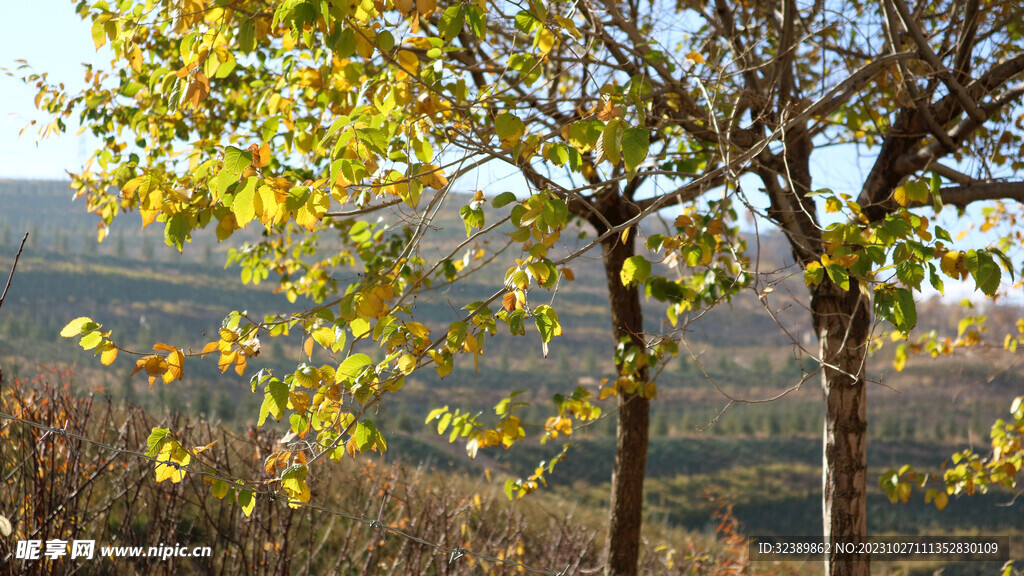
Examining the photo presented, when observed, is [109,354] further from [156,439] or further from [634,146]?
[634,146]

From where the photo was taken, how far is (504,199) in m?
1.95

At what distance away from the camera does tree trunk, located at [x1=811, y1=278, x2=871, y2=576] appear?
129 inches

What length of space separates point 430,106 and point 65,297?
48.0m

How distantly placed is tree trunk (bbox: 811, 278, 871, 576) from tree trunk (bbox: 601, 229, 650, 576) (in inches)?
47.4

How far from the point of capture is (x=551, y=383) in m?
41.4

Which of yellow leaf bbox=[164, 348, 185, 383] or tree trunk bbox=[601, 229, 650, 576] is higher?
yellow leaf bbox=[164, 348, 185, 383]

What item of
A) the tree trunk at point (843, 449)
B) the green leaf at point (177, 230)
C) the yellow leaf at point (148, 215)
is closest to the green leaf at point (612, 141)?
the green leaf at point (177, 230)

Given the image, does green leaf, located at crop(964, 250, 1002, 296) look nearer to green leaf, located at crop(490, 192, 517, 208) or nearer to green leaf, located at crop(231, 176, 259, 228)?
green leaf, located at crop(490, 192, 517, 208)

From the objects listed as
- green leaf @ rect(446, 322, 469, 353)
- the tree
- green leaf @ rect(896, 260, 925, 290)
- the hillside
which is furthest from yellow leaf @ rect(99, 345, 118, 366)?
the hillside

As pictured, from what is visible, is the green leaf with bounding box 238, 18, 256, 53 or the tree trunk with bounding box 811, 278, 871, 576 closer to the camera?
the green leaf with bounding box 238, 18, 256, 53

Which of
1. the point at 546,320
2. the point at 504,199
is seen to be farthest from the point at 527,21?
the point at 546,320

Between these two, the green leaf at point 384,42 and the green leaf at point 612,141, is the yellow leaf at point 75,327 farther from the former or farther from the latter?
the green leaf at point 612,141

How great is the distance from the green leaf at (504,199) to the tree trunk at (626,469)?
7.69 feet

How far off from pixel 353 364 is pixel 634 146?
37.9 inches
